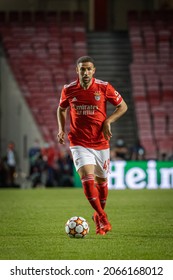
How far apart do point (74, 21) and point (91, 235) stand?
68.9 ft

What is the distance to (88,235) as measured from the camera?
9250 mm

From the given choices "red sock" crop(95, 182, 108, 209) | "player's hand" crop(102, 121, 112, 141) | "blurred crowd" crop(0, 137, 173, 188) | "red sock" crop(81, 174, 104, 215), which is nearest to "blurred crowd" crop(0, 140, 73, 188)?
"blurred crowd" crop(0, 137, 173, 188)

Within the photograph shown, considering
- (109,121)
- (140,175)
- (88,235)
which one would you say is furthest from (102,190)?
(140,175)

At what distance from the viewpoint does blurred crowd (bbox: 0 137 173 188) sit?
2302 centimetres

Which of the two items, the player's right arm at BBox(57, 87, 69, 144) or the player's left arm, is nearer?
the player's left arm

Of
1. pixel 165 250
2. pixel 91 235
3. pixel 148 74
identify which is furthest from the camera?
pixel 148 74

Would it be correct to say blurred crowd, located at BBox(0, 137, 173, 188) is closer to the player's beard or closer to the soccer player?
the soccer player

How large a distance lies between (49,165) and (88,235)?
14308 millimetres

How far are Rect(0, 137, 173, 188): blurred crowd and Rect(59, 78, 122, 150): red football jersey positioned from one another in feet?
43.5

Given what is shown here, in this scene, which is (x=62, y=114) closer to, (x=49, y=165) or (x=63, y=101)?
(x=63, y=101)

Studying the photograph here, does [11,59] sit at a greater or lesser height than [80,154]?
greater

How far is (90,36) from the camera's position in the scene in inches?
1174

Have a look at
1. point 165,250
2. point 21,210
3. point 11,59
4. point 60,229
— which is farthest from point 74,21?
point 165,250
